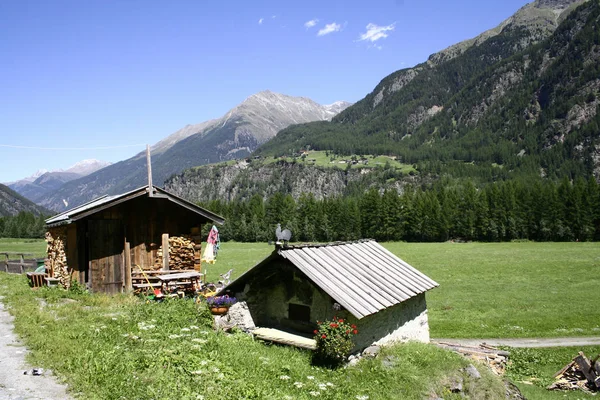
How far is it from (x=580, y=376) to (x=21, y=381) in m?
18.0

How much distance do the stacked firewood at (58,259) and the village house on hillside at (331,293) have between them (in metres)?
10.3

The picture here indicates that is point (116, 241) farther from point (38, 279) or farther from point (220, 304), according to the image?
point (220, 304)

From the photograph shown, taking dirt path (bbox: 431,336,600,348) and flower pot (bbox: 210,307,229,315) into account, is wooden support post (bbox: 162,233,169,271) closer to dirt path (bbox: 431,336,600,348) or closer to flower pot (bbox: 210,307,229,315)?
flower pot (bbox: 210,307,229,315)

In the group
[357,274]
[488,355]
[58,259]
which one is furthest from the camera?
[58,259]

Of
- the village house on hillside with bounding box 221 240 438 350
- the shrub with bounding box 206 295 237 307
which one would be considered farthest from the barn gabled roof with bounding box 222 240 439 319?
the shrub with bounding box 206 295 237 307

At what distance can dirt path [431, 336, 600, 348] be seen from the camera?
20438mm

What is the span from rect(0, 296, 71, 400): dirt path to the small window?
24.7 ft

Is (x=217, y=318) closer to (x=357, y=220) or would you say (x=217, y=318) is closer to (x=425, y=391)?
(x=425, y=391)

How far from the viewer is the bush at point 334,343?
12.2 meters

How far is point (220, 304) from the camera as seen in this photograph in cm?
1469

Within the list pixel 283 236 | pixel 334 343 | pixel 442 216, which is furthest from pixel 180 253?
Result: pixel 442 216

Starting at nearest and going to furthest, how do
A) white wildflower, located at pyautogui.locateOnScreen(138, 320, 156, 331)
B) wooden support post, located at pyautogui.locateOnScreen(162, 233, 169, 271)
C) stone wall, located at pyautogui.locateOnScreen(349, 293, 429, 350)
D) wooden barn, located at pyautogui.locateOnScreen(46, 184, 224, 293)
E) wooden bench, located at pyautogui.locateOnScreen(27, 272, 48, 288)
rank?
1. white wildflower, located at pyautogui.locateOnScreen(138, 320, 156, 331)
2. stone wall, located at pyautogui.locateOnScreen(349, 293, 429, 350)
3. wooden barn, located at pyautogui.locateOnScreen(46, 184, 224, 293)
4. wooden support post, located at pyautogui.locateOnScreen(162, 233, 169, 271)
5. wooden bench, located at pyautogui.locateOnScreen(27, 272, 48, 288)

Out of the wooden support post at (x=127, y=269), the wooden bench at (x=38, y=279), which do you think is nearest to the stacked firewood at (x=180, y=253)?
the wooden support post at (x=127, y=269)

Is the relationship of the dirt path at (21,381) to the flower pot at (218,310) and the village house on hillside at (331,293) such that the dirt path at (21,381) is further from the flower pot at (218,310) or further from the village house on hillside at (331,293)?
the village house on hillside at (331,293)
